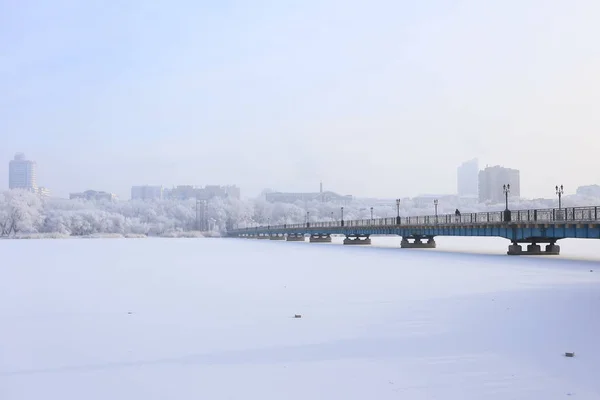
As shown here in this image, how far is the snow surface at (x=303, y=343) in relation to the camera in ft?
28.9

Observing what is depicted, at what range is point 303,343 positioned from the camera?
1202 centimetres

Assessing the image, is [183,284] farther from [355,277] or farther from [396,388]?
[396,388]

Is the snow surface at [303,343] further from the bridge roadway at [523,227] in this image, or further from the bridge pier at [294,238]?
the bridge pier at [294,238]

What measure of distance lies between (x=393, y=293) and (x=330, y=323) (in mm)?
6997

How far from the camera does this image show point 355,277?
93.5ft

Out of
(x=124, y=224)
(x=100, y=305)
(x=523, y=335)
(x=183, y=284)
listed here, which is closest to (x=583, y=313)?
(x=523, y=335)

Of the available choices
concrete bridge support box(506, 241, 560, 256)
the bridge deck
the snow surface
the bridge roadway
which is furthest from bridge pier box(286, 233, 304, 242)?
the snow surface

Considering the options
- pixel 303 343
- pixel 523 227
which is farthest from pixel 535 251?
pixel 303 343

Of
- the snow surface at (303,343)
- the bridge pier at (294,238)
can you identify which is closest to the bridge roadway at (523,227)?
the snow surface at (303,343)

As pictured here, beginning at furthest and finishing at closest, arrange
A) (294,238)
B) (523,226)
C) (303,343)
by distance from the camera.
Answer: (294,238) → (523,226) → (303,343)

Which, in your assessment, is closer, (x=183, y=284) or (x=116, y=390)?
(x=116, y=390)

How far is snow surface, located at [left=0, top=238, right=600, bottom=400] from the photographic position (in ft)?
28.9

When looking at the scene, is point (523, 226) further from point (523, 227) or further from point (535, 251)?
point (535, 251)

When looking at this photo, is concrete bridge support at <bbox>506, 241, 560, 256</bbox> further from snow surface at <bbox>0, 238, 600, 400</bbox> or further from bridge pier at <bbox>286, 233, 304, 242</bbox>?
bridge pier at <bbox>286, 233, 304, 242</bbox>
